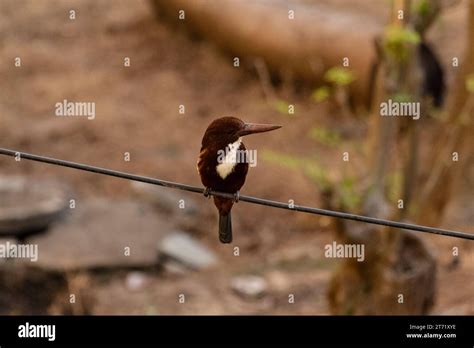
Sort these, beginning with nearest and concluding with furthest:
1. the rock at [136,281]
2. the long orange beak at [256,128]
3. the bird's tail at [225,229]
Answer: the long orange beak at [256,128]
the bird's tail at [225,229]
the rock at [136,281]

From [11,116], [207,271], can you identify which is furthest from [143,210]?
[11,116]

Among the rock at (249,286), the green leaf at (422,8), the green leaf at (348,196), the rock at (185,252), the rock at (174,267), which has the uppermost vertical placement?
the green leaf at (422,8)

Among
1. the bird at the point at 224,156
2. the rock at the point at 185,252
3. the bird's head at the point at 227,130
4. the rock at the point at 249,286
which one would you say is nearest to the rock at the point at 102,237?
the rock at the point at 185,252

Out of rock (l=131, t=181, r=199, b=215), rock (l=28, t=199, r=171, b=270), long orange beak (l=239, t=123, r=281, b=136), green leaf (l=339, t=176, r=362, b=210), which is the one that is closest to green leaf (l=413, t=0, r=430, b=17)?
green leaf (l=339, t=176, r=362, b=210)

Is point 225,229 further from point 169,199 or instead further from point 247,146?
point 247,146

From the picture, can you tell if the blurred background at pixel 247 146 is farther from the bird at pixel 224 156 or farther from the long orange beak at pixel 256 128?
the long orange beak at pixel 256 128

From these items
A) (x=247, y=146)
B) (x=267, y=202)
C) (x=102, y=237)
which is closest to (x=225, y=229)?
(x=267, y=202)
